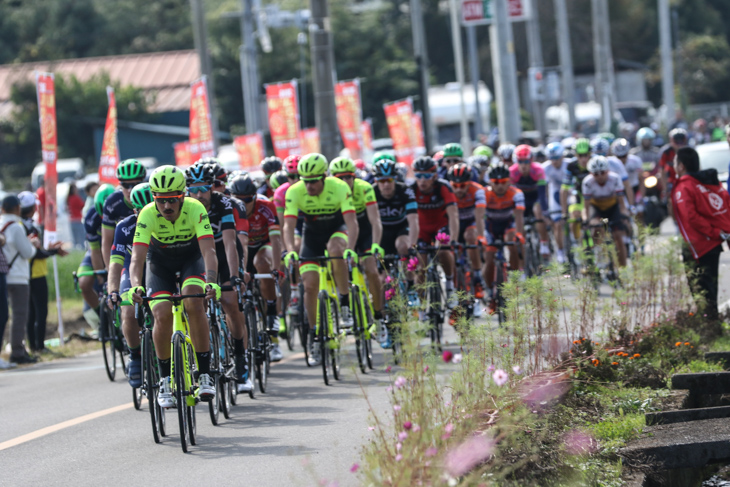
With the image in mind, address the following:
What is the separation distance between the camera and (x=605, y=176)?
53.2 feet

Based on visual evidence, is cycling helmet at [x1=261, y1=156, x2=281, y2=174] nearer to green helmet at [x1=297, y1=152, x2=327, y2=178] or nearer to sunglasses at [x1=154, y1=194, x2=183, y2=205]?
green helmet at [x1=297, y1=152, x2=327, y2=178]

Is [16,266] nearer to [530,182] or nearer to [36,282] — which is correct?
[36,282]

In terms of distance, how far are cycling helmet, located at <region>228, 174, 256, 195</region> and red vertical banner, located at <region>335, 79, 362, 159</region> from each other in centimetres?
1509

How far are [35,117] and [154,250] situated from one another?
54.6 metres

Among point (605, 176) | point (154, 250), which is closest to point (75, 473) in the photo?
point (154, 250)

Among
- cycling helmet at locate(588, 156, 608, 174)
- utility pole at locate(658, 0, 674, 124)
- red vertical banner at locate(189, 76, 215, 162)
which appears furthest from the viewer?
utility pole at locate(658, 0, 674, 124)

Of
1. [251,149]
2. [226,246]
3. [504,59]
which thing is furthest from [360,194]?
[251,149]

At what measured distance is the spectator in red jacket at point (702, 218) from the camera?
36.7ft

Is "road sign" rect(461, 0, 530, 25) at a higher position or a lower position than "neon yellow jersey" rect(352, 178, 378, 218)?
higher

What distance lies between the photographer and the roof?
60.8 metres

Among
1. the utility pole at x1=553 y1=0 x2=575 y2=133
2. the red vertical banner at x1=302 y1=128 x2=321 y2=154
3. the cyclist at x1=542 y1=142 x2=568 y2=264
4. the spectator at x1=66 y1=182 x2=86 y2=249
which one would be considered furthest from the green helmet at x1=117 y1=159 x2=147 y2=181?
the utility pole at x1=553 y1=0 x2=575 y2=133

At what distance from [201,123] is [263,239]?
11308 mm

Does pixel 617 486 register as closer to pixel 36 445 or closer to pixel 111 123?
pixel 36 445

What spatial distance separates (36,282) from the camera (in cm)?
1576
